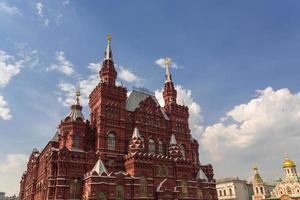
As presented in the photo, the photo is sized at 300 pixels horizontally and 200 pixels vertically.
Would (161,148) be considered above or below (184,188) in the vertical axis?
above

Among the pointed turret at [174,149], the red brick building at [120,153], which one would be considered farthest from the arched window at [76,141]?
the pointed turret at [174,149]

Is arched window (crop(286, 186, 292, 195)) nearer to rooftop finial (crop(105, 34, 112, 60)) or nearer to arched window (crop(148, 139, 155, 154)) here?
arched window (crop(148, 139, 155, 154))

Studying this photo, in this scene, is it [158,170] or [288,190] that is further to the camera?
[288,190]

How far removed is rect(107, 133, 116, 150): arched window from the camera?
134ft

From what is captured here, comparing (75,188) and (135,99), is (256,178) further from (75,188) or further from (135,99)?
(75,188)

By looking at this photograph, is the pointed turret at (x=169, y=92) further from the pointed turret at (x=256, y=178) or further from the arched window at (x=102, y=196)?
the pointed turret at (x=256, y=178)

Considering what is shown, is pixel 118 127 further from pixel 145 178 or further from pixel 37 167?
pixel 37 167

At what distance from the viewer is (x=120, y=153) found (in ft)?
135

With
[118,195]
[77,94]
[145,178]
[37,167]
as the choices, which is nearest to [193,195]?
[145,178]

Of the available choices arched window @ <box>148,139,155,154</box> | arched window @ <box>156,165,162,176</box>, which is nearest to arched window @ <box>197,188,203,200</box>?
arched window @ <box>156,165,162,176</box>

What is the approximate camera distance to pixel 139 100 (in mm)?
49500

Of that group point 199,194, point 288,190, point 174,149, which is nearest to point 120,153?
point 174,149

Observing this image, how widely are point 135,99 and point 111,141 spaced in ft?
35.3

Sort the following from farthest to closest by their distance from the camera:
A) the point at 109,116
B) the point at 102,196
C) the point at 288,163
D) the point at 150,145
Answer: the point at 288,163
the point at 150,145
the point at 109,116
the point at 102,196
